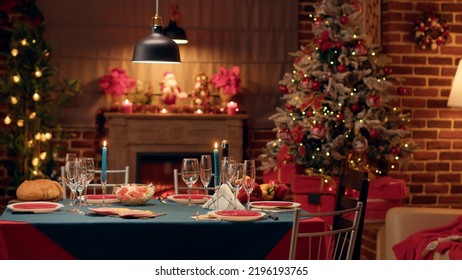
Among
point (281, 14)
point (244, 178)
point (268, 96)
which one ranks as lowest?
point (244, 178)

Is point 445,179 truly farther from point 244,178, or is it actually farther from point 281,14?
point 244,178

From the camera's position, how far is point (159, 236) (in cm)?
324

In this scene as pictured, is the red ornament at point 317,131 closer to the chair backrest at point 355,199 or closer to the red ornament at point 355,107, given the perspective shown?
the red ornament at point 355,107

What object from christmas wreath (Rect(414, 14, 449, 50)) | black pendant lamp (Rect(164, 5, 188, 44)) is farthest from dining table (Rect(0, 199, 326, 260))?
black pendant lamp (Rect(164, 5, 188, 44))

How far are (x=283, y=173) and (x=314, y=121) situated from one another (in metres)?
0.46

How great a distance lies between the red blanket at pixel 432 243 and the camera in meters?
4.31

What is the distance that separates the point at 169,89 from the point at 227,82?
460mm

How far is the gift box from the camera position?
5.58m

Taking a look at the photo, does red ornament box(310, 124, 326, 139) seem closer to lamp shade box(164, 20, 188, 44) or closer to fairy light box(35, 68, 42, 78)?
lamp shade box(164, 20, 188, 44)

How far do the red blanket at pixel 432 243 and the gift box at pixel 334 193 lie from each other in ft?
2.93

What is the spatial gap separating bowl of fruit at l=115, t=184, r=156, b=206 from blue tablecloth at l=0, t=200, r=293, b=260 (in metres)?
0.41

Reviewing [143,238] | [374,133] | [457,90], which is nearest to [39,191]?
[143,238]

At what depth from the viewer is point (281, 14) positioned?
722 cm
